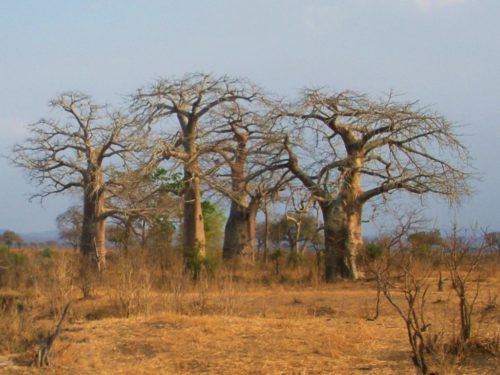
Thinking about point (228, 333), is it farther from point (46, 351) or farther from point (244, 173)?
point (244, 173)

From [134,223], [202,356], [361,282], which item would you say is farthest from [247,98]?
[202,356]

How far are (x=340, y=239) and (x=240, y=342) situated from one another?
29.6 ft

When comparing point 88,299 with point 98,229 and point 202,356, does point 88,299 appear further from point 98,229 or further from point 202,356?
point 98,229

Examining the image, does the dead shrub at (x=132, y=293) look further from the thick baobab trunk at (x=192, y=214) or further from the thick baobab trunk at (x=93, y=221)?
the thick baobab trunk at (x=93, y=221)

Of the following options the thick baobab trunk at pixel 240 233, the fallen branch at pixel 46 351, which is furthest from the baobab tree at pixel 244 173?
the fallen branch at pixel 46 351

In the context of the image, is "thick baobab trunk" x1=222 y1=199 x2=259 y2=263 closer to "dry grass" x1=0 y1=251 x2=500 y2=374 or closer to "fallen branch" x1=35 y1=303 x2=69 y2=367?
"dry grass" x1=0 y1=251 x2=500 y2=374

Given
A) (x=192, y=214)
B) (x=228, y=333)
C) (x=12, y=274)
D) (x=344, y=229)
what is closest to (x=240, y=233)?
(x=192, y=214)

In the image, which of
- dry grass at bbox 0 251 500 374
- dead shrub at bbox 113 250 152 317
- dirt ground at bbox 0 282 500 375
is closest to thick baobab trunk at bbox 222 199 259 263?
dry grass at bbox 0 251 500 374

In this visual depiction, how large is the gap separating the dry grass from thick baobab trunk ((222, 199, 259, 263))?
8569mm

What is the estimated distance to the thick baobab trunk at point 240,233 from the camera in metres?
21.2

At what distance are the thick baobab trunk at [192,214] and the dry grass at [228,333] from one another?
7509 millimetres

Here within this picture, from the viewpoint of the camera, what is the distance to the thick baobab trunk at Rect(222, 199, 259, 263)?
21.2 meters

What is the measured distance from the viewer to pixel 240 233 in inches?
842

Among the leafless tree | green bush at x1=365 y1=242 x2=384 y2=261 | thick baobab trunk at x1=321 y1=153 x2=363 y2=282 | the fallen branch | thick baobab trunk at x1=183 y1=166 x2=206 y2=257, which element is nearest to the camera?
the fallen branch
